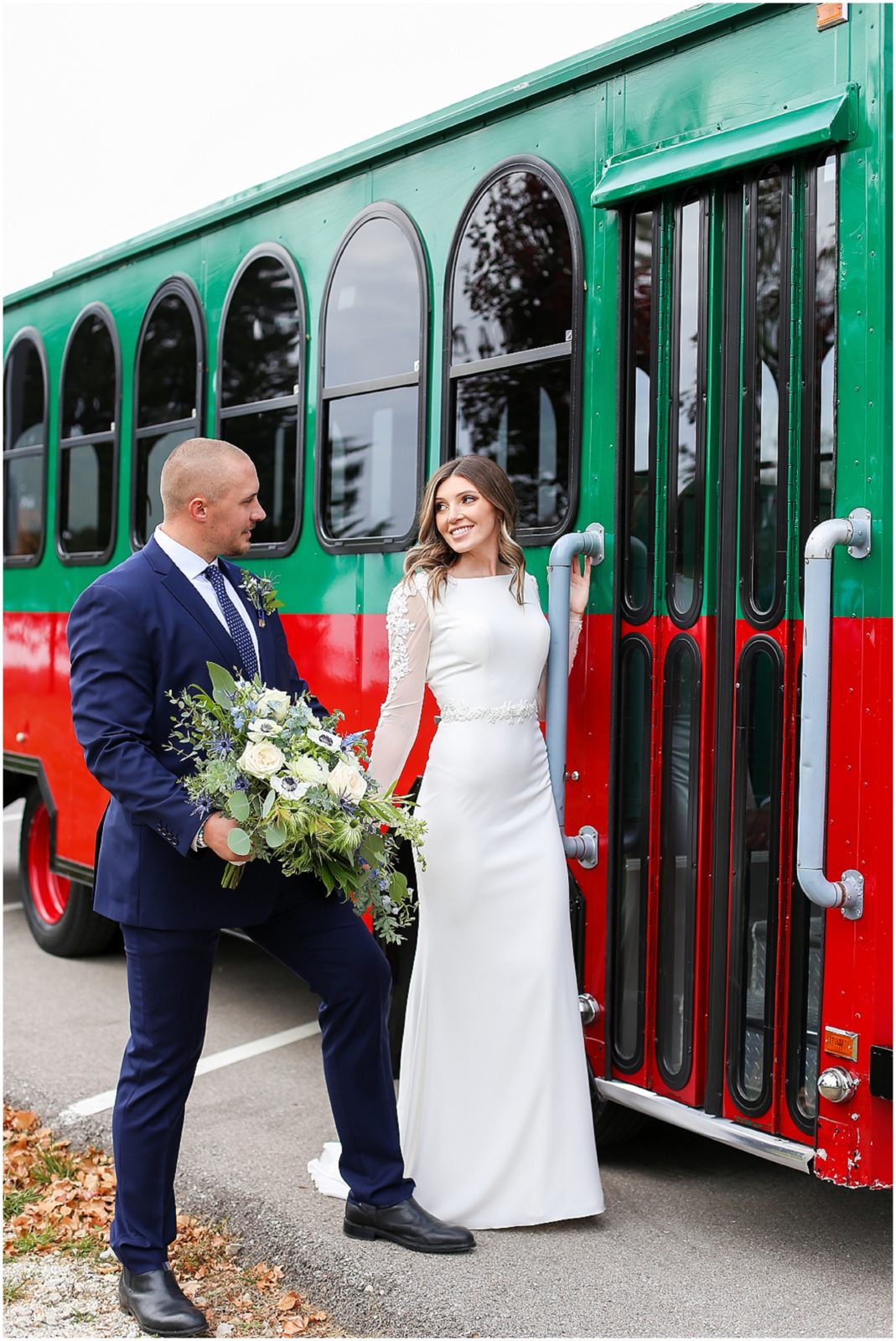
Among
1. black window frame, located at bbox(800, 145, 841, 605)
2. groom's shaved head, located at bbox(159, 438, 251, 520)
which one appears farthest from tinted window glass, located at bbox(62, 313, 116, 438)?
black window frame, located at bbox(800, 145, 841, 605)

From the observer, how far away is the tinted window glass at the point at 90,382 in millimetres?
6402

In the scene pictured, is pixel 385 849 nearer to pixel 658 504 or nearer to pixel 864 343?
pixel 658 504

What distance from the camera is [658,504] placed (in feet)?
12.5

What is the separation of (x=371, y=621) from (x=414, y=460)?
59 centimetres

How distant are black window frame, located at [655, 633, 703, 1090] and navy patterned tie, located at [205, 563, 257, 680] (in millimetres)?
1106

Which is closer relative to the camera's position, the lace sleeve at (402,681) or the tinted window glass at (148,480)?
the lace sleeve at (402,681)

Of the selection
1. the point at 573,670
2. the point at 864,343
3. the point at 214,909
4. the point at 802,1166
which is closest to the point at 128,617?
the point at 214,909

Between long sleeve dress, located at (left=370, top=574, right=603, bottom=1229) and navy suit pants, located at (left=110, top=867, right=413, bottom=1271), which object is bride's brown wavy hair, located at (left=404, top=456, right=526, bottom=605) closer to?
long sleeve dress, located at (left=370, top=574, right=603, bottom=1229)

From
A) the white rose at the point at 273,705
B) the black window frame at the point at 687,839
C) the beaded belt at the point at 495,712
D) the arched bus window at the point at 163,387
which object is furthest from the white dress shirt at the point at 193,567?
the arched bus window at the point at 163,387

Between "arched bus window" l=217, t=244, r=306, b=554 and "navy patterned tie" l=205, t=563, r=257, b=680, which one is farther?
"arched bus window" l=217, t=244, r=306, b=554

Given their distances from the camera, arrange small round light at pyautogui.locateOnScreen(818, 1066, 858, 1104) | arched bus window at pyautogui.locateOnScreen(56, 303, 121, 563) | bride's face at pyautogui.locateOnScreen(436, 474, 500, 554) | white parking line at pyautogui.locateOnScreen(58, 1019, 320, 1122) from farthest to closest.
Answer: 1. arched bus window at pyautogui.locateOnScreen(56, 303, 121, 563)
2. white parking line at pyautogui.locateOnScreen(58, 1019, 320, 1122)
3. bride's face at pyautogui.locateOnScreen(436, 474, 500, 554)
4. small round light at pyautogui.locateOnScreen(818, 1066, 858, 1104)

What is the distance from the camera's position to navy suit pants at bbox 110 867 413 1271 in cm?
335

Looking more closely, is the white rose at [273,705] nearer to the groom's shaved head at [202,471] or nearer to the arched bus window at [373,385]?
the groom's shaved head at [202,471]

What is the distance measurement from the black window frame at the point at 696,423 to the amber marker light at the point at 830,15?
1.55 ft
